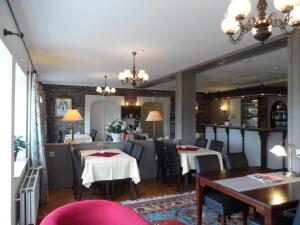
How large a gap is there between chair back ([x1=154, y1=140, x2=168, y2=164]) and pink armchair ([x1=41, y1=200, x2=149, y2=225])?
10.6ft

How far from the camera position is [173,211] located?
3.42 meters

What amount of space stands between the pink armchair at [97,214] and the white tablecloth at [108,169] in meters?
2.19

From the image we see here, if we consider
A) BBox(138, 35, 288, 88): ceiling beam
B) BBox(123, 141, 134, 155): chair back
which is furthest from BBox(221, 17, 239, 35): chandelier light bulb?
BBox(123, 141, 134, 155): chair back

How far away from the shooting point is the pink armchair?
1.41 m

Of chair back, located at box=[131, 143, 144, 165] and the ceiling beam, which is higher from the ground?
the ceiling beam

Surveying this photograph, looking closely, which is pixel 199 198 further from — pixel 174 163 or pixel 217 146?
pixel 217 146

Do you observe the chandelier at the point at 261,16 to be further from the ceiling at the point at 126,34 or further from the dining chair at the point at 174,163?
the dining chair at the point at 174,163

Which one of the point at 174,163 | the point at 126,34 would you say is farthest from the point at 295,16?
the point at 174,163

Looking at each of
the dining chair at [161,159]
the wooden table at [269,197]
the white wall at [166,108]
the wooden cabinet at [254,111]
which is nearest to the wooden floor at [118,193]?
the dining chair at [161,159]

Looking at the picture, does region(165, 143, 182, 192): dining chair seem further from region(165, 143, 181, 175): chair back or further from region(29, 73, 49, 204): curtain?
region(29, 73, 49, 204): curtain

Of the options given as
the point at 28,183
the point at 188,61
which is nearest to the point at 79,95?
the point at 188,61

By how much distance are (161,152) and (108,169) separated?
1.45m

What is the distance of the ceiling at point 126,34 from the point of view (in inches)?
99.0

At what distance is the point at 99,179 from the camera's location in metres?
3.68
